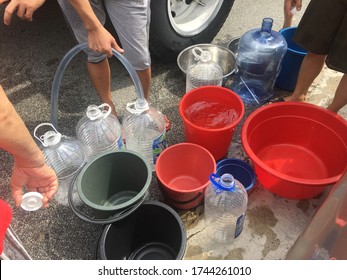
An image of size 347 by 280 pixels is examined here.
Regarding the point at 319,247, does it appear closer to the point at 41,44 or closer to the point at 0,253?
the point at 0,253

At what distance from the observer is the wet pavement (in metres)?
1.52

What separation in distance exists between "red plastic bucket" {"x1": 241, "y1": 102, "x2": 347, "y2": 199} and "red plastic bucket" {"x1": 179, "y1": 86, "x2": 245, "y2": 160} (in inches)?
4.8

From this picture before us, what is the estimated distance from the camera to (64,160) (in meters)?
1.77

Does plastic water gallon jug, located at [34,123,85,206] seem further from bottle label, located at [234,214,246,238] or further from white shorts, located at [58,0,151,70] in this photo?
bottle label, located at [234,214,246,238]

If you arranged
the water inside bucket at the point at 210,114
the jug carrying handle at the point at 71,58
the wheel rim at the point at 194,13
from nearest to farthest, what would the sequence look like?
the jug carrying handle at the point at 71,58, the water inside bucket at the point at 210,114, the wheel rim at the point at 194,13

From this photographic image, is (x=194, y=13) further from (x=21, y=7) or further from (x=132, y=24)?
(x=21, y=7)

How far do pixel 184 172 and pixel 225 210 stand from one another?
322 mm

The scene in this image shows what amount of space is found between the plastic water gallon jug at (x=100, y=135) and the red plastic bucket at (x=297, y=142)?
2.17 ft

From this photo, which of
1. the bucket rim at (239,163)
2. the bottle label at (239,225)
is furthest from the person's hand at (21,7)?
the bottle label at (239,225)

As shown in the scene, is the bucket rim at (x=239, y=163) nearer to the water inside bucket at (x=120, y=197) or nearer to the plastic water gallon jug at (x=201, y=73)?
the water inside bucket at (x=120, y=197)

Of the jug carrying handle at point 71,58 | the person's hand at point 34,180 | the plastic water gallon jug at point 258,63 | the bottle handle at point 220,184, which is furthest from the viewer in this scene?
the plastic water gallon jug at point 258,63

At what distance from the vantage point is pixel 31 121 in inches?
82.2

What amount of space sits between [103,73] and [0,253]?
1222 millimetres

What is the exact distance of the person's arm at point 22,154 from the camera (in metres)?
0.95
